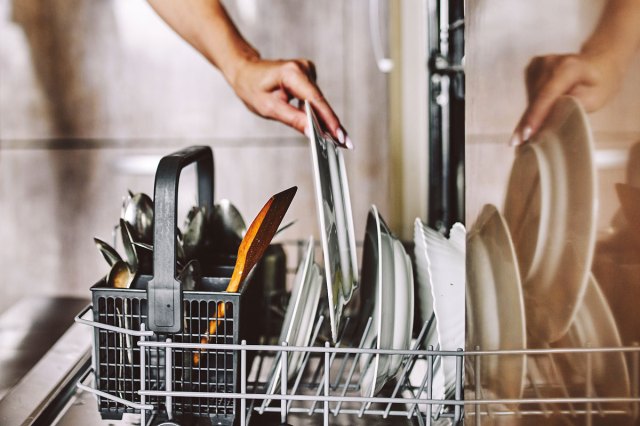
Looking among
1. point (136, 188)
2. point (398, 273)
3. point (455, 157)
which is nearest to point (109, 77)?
point (136, 188)

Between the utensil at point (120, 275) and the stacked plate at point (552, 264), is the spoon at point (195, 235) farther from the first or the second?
the stacked plate at point (552, 264)

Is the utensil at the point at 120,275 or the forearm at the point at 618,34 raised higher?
the forearm at the point at 618,34

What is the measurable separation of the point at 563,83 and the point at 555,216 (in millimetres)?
81

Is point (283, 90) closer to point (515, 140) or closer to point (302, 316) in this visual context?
point (302, 316)

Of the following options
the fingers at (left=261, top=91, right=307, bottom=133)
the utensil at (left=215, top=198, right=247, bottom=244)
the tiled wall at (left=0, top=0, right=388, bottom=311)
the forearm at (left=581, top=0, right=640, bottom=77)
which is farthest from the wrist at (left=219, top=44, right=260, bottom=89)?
the tiled wall at (left=0, top=0, right=388, bottom=311)

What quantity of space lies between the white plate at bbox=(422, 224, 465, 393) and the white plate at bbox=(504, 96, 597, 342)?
6.2 inches

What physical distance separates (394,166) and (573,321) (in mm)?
1599

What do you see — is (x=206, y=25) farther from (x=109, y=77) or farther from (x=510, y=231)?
(x=109, y=77)

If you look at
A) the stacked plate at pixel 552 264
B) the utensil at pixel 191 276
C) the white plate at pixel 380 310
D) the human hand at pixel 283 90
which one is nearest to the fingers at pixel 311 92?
the human hand at pixel 283 90

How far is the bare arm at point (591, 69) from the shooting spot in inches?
14.6

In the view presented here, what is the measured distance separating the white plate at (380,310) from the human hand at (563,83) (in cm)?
24

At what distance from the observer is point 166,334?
0.58m

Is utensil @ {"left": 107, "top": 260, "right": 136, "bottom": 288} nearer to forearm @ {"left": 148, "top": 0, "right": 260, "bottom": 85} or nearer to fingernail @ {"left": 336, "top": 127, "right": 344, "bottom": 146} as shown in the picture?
fingernail @ {"left": 336, "top": 127, "right": 344, "bottom": 146}

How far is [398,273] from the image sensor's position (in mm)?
666
